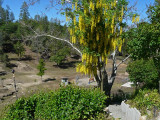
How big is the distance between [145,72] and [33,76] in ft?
82.8

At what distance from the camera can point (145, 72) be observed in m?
12.2

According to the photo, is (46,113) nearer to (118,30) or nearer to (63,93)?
(63,93)

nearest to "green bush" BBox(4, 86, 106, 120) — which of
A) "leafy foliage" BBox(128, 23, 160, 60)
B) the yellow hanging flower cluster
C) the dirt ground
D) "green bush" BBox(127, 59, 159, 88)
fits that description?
the yellow hanging flower cluster

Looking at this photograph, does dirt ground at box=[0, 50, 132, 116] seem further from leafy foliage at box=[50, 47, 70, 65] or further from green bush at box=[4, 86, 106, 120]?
green bush at box=[4, 86, 106, 120]

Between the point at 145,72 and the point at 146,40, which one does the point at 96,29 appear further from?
the point at 145,72

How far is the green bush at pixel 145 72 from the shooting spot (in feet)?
38.2

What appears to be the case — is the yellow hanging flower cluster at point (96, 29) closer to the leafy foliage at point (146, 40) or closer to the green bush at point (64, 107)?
the leafy foliage at point (146, 40)

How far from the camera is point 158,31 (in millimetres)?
7074

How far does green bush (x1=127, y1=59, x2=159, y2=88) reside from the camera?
11634 millimetres

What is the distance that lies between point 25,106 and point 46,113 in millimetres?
840

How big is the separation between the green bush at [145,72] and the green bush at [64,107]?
7752 millimetres

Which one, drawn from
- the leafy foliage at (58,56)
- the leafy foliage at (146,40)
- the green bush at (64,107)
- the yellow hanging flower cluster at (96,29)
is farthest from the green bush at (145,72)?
the leafy foliage at (58,56)

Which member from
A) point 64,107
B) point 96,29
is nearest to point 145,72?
point 96,29

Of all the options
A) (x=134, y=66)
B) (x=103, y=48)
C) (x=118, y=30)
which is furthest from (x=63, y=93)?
(x=134, y=66)
